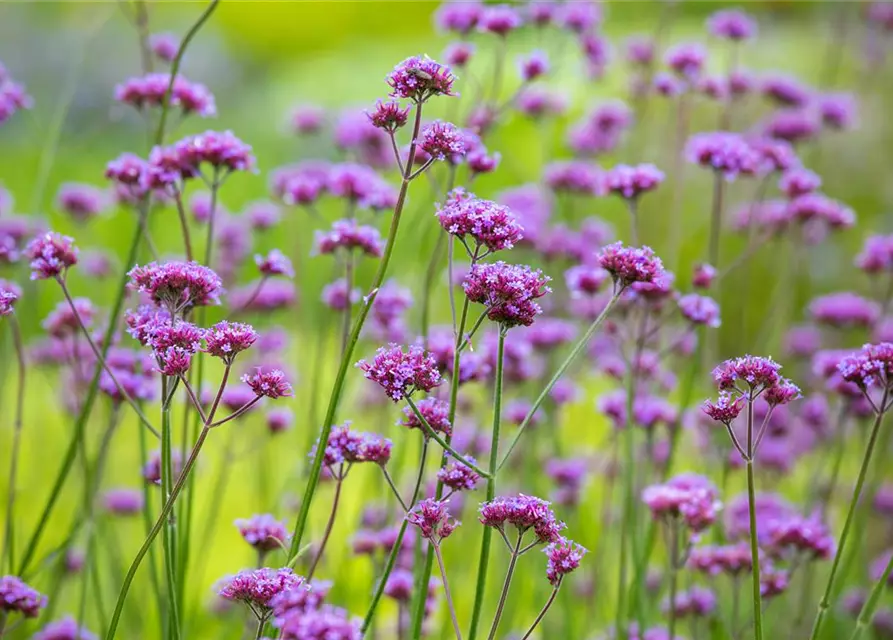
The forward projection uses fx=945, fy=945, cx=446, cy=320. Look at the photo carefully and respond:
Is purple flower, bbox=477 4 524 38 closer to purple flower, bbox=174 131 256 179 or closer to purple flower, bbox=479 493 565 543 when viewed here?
purple flower, bbox=174 131 256 179

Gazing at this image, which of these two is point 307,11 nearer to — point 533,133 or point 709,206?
point 533,133

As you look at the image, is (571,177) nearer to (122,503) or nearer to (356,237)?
(356,237)

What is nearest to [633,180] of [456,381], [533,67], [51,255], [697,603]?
[533,67]

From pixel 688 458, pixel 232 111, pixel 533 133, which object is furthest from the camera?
pixel 232 111

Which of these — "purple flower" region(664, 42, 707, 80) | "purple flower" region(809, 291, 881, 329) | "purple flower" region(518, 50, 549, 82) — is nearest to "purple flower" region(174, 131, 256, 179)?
"purple flower" region(518, 50, 549, 82)

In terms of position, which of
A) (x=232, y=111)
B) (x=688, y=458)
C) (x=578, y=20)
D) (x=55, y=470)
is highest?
(x=232, y=111)

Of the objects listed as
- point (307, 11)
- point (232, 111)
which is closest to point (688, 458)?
point (232, 111)

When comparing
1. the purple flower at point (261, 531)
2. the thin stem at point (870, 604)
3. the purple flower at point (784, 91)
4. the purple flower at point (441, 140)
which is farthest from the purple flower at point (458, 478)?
the purple flower at point (784, 91)

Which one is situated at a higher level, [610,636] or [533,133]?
[533,133]
